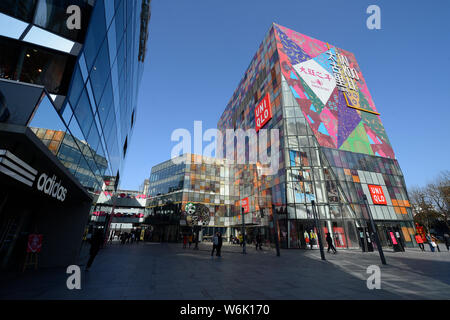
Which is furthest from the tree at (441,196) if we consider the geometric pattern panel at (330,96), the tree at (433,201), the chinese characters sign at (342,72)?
the chinese characters sign at (342,72)

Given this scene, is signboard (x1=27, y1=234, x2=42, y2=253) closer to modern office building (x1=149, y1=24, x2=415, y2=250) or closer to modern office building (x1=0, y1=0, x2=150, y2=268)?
modern office building (x1=0, y1=0, x2=150, y2=268)

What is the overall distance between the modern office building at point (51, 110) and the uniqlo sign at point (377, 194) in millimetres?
36535

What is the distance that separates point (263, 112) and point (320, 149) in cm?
1239

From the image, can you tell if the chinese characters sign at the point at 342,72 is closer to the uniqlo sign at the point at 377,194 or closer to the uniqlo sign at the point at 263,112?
the uniqlo sign at the point at 263,112

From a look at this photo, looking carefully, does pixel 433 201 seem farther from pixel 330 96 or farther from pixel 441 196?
pixel 330 96

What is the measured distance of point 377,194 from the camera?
30859 millimetres

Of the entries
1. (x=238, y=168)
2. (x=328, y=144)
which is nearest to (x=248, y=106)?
(x=238, y=168)

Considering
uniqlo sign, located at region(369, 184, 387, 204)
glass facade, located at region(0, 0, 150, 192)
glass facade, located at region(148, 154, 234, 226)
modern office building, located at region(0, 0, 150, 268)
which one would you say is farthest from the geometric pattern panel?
modern office building, located at region(0, 0, 150, 268)

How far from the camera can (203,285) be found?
6535mm

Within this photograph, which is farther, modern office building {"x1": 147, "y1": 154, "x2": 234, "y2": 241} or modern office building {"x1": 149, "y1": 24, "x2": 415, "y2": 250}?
modern office building {"x1": 147, "y1": 154, "x2": 234, "y2": 241}

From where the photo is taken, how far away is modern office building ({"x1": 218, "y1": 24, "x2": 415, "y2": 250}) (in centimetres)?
2641

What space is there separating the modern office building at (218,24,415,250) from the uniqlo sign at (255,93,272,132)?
0.66ft
